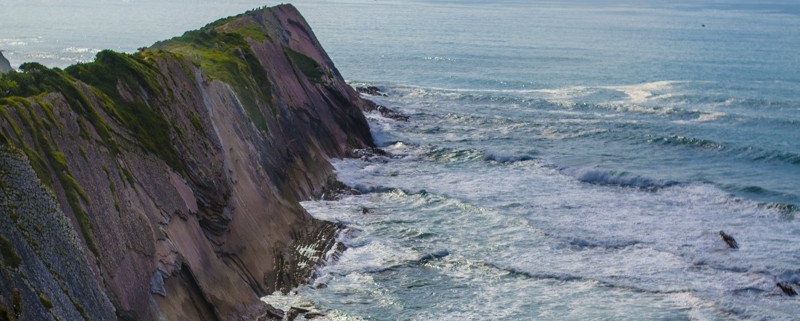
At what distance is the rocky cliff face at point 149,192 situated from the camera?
14.8 m

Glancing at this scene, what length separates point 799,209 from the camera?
111 ft

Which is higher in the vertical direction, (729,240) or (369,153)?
(369,153)

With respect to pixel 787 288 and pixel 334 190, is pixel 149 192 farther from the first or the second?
pixel 787 288

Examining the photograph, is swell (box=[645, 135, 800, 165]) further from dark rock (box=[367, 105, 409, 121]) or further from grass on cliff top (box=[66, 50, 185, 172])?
grass on cliff top (box=[66, 50, 185, 172])

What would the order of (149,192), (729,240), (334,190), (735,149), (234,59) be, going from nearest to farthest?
(149,192), (729,240), (334,190), (234,59), (735,149)

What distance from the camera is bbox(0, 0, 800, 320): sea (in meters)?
24.0

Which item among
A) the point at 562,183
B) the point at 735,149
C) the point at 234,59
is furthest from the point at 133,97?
the point at 735,149

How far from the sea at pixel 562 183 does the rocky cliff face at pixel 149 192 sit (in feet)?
5.85

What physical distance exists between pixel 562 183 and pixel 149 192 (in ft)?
69.4

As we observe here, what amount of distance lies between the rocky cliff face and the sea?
5.85 feet

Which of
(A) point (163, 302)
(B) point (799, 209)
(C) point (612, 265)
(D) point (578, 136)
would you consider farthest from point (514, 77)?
(A) point (163, 302)

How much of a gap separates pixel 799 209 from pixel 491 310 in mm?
16398

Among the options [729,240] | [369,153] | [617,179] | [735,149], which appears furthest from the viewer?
[735,149]

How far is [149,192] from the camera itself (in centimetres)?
1948
